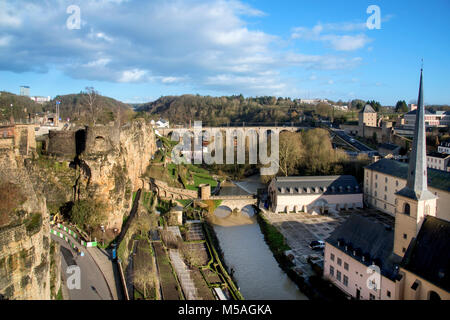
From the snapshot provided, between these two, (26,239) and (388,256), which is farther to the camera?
(388,256)

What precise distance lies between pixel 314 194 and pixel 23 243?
25371 mm

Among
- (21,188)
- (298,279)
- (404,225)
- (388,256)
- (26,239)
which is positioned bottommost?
(298,279)

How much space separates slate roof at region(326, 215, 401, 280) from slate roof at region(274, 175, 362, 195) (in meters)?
12.0

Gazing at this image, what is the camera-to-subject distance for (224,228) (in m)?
28.3

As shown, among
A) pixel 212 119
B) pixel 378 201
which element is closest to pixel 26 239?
pixel 378 201

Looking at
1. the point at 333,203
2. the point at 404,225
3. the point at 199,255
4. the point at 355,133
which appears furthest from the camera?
the point at 355,133

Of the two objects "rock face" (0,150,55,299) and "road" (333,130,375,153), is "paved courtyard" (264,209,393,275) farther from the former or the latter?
"road" (333,130,375,153)

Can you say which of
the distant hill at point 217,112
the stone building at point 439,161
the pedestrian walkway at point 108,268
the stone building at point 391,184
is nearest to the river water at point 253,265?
the pedestrian walkway at point 108,268

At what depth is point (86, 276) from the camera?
13875mm

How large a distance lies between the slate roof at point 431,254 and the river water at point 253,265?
605 cm
